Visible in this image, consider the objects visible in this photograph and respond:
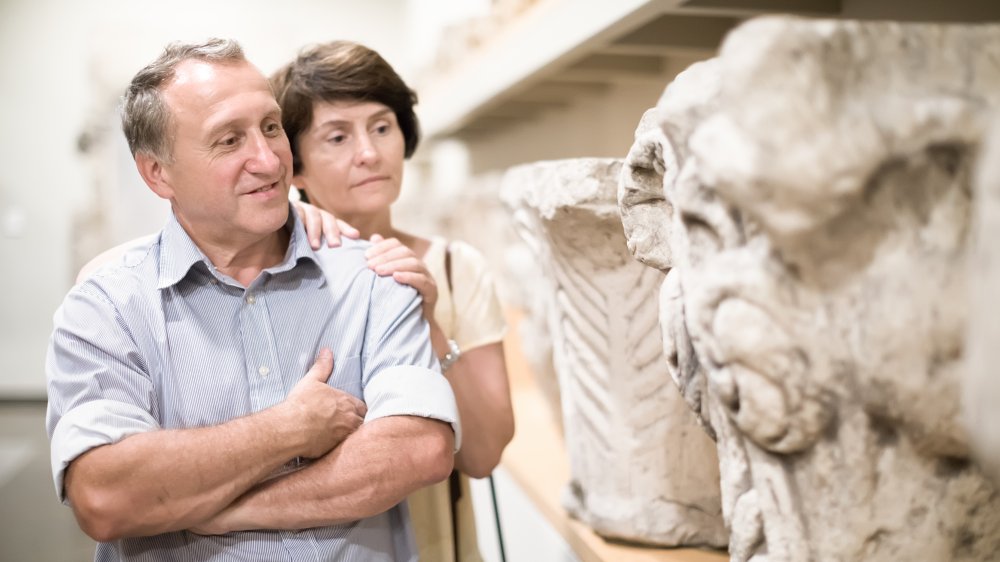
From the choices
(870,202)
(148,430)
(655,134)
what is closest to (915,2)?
(655,134)

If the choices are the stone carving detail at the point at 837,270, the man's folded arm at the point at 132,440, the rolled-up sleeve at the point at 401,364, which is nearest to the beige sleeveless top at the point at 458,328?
the rolled-up sleeve at the point at 401,364

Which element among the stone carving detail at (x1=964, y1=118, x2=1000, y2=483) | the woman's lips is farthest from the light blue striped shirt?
the stone carving detail at (x1=964, y1=118, x2=1000, y2=483)

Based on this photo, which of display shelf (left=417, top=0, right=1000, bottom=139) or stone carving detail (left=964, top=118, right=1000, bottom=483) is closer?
stone carving detail (left=964, top=118, right=1000, bottom=483)

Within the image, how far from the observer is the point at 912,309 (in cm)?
78

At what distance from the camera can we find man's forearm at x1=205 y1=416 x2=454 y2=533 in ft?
3.75

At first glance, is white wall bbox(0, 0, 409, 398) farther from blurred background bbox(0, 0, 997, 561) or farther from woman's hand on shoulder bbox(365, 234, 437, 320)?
woman's hand on shoulder bbox(365, 234, 437, 320)

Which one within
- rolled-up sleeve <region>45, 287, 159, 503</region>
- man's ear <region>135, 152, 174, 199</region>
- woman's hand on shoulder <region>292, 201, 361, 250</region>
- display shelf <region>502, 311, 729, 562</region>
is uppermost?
man's ear <region>135, 152, 174, 199</region>

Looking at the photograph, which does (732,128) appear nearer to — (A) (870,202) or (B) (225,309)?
(A) (870,202)

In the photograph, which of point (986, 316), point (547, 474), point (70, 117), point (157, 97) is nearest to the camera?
point (986, 316)

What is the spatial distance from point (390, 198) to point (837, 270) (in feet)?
3.12

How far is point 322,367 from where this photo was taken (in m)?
1.23

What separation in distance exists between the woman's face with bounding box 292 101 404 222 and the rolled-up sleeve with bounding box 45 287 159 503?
1.61ft

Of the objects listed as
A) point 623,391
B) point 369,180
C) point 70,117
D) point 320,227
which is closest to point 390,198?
point 369,180

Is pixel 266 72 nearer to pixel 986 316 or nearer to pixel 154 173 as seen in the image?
pixel 154 173
